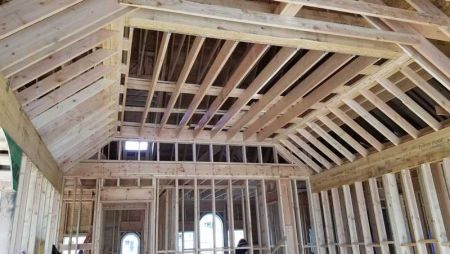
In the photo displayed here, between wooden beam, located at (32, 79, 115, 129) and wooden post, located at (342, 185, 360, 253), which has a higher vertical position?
wooden beam, located at (32, 79, 115, 129)

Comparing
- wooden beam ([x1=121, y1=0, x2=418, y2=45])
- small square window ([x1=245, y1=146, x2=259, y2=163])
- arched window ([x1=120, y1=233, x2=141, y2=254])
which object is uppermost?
small square window ([x1=245, y1=146, x2=259, y2=163])

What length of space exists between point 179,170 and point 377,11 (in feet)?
18.0

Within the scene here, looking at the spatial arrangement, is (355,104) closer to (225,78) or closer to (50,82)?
(225,78)

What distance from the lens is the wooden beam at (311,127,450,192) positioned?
18.8ft

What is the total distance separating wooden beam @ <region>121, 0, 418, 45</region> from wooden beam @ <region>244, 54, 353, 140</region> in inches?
27.7

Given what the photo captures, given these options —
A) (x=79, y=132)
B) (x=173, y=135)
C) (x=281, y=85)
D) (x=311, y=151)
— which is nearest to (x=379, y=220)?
(x=311, y=151)

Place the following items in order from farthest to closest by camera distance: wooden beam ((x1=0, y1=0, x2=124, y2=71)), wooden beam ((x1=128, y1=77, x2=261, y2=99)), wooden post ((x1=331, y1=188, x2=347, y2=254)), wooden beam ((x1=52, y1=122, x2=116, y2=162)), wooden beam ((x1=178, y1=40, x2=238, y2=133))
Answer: wooden post ((x1=331, y1=188, x2=347, y2=254)), wooden beam ((x1=52, y1=122, x2=116, y2=162)), wooden beam ((x1=128, y1=77, x2=261, y2=99)), wooden beam ((x1=178, y1=40, x2=238, y2=133)), wooden beam ((x1=0, y1=0, x2=124, y2=71))

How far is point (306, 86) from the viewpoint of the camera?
18.8 feet

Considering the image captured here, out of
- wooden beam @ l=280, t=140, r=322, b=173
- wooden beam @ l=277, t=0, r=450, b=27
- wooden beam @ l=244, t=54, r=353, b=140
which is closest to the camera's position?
wooden beam @ l=277, t=0, r=450, b=27

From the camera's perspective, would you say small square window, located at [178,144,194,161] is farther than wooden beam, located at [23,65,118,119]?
Yes

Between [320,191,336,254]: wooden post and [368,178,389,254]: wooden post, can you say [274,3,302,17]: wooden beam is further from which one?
[320,191,336,254]: wooden post

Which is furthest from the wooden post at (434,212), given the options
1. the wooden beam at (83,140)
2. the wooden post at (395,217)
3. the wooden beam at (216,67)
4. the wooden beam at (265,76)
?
the wooden beam at (83,140)

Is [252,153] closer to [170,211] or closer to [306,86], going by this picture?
[170,211]

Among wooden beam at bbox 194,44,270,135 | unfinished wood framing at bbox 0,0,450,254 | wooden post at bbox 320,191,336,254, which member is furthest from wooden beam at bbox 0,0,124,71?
wooden post at bbox 320,191,336,254
